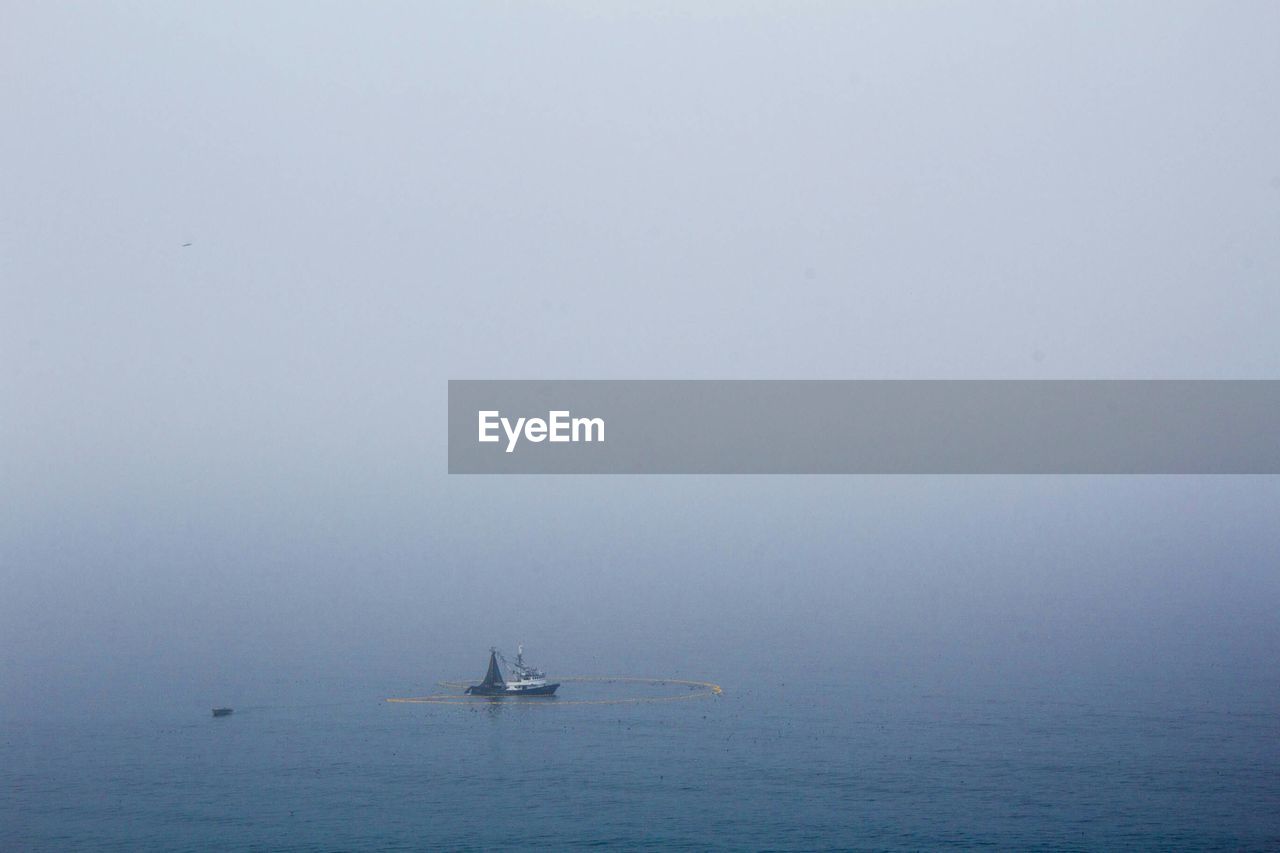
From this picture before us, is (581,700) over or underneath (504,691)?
underneath

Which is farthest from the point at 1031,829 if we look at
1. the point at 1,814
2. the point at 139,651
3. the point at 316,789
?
the point at 139,651

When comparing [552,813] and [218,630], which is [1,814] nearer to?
[552,813]

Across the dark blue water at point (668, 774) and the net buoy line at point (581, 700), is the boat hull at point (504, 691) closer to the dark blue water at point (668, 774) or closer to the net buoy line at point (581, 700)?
the net buoy line at point (581, 700)

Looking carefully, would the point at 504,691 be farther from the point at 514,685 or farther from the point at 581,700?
the point at 581,700

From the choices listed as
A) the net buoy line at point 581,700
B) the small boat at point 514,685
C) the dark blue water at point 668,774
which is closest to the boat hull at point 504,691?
the small boat at point 514,685

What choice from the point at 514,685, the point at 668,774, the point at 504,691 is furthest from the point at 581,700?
the point at 668,774

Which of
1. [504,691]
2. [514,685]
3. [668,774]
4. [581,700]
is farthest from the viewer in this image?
[514,685]

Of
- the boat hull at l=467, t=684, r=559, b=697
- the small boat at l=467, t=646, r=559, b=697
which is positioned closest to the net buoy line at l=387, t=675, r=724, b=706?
the boat hull at l=467, t=684, r=559, b=697
